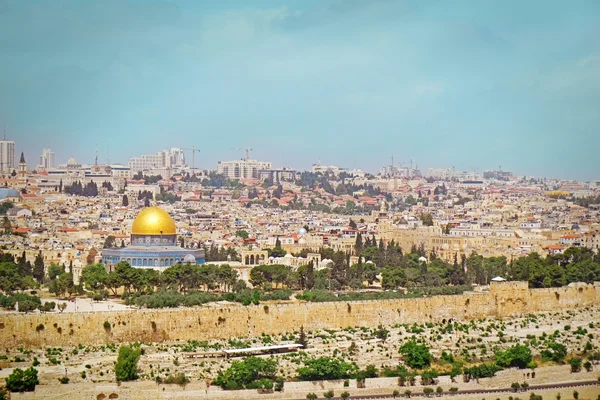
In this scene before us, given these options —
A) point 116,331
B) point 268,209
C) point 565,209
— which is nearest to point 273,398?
point 116,331

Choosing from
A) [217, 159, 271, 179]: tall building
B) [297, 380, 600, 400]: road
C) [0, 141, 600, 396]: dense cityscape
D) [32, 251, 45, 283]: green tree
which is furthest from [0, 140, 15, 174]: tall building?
[297, 380, 600, 400]: road

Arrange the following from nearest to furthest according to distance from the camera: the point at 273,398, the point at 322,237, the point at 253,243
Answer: the point at 273,398
the point at 253,243
the point at 322,237

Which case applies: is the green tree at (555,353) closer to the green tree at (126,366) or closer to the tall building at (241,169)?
the green tree at (126,366)

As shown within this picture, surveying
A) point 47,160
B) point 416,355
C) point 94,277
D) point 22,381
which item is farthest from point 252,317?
point 47,160

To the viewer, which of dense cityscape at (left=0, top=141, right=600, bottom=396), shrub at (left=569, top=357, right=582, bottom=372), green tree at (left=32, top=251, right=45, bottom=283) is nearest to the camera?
shrub at (left=569, top=357, right=582, bottom=372)

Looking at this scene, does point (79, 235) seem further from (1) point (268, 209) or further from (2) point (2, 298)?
(1) point (268, 209)

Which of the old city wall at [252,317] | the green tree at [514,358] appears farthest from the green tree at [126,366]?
the green tree at [514,358]

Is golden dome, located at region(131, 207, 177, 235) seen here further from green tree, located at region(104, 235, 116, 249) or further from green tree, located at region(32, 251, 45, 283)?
green tree, located at region(104, 235, 116, 249)
